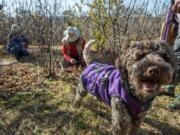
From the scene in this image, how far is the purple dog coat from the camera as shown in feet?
12.7

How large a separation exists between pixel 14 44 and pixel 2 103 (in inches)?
172

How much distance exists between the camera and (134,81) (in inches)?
145

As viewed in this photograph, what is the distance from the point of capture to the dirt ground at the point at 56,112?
4715 millimetres

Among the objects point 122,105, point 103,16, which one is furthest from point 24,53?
point 122,105

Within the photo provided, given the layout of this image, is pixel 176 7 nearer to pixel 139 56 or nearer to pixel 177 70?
pixel 177 70

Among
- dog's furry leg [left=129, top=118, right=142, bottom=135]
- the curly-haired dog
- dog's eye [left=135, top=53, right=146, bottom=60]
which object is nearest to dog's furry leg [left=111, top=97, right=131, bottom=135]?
the curly-haired dog

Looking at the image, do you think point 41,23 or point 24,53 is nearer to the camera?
point 41,23

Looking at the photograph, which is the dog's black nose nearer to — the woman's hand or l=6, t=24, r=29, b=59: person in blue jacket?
the woman's hand

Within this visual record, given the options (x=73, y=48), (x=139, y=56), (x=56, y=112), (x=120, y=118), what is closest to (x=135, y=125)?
Answer: (x=120, y=118)

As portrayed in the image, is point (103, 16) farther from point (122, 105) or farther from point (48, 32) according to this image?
point (122, 105)

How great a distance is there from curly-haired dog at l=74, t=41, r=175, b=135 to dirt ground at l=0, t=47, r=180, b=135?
560mm

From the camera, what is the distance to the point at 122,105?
3.89 meters

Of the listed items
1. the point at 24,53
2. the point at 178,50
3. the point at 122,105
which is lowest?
the point at 24,53

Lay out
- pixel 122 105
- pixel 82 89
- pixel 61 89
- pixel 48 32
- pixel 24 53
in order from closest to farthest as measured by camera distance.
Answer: pixel 122 105 < pixel 82 89 < pixel 61 89 < pixel 48 32 < pixel 24 53
